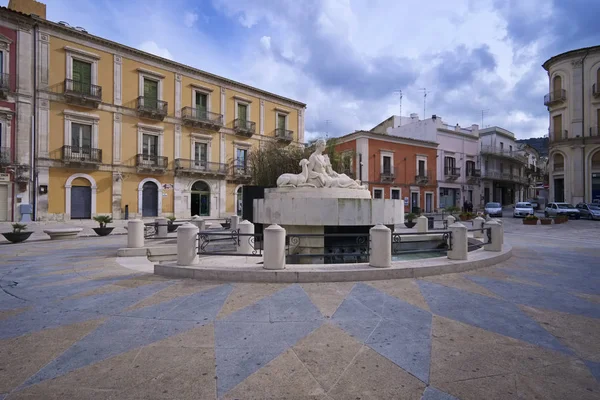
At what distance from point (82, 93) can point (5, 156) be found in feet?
20.0

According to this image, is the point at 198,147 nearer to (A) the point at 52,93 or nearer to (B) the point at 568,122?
(A) the point at 52,93

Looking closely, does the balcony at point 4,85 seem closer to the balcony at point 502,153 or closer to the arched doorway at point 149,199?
the arched doorway at point 149,199

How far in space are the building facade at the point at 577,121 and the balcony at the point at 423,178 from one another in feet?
41.1

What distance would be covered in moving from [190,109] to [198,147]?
330 cm

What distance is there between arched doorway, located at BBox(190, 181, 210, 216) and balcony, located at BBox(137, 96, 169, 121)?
20.6ft

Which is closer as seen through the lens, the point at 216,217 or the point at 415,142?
the point at 216,217

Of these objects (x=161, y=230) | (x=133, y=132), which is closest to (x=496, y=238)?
(x=161, y=230)

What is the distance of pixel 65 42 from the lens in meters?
21.3

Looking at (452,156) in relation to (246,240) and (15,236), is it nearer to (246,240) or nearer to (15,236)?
(246,240)

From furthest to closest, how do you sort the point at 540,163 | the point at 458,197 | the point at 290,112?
the point at 540,163, the point at 458,197, the point at 290,112

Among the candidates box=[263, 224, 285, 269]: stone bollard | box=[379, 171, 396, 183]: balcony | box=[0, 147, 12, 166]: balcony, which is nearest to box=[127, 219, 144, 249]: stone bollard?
box=[263, 224, 285, 269]: stone bollard

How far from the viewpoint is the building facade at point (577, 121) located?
3005 cm

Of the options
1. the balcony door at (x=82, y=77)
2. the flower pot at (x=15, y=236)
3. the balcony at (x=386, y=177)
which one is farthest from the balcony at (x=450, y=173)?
the flower pot at (x=15, y=236)

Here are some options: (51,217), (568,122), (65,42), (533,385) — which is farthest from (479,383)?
(568,122)
